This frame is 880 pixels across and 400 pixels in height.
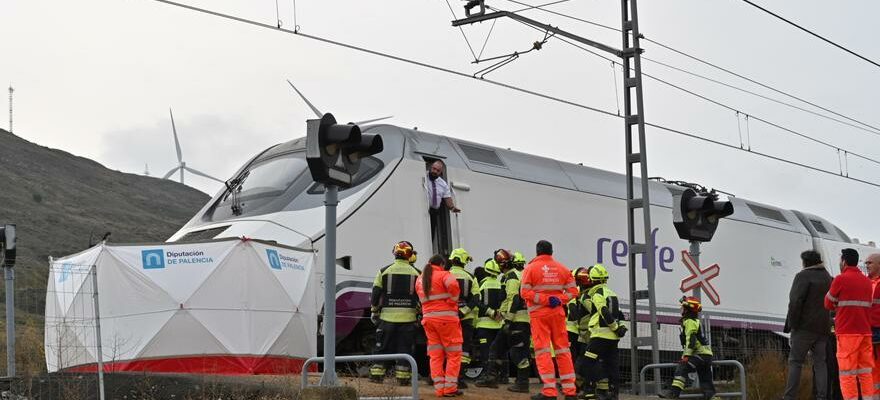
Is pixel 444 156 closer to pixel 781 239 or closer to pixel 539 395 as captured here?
pixel 539 395

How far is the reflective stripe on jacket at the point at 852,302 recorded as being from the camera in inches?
529

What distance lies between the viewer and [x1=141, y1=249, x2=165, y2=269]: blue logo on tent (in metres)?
13.8

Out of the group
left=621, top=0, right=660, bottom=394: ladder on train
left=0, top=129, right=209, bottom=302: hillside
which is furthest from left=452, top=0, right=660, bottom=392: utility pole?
left=0, top=129, right=209, bottom=302: hillside

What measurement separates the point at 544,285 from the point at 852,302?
3.72m

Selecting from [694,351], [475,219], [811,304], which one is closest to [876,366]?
[811,304]

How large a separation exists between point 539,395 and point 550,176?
23.0 feet

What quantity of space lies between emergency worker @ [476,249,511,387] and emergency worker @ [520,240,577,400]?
1.79 metres

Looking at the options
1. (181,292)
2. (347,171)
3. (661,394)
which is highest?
(347,171)

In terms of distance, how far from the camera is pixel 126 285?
13.8 metres

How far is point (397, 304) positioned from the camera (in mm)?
13992

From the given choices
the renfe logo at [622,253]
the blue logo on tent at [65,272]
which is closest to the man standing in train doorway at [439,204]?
the renfe logo at [622,253]

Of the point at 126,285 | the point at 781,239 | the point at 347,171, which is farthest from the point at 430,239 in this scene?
the point at 781,239

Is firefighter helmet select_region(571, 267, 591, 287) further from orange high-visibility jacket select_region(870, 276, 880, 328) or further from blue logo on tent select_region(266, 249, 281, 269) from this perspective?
blue logo on tent select_region(266, 249, 281, 269)

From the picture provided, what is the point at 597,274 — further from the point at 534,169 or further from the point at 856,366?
the point at 534,169
